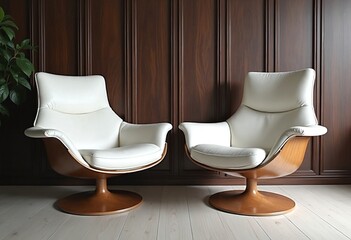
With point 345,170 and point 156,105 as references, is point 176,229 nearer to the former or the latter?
point 156,105

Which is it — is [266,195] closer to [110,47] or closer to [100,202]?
[100,202]

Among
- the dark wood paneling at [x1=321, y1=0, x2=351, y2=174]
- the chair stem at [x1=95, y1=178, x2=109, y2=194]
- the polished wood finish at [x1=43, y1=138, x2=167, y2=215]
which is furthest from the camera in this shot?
the dark wood paneling at [x1=321, y1=0, x2=351, y2=174]

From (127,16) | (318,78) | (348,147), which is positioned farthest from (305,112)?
(127,16)

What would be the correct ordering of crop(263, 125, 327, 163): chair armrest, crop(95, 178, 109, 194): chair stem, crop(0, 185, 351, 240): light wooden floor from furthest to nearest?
crop(95, 178, 109, 194): chair stem, crop(263, 125, 327, 163): chair armrest, crop(0, 185, 351, 240): light wooden floor

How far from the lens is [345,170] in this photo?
8.69ft

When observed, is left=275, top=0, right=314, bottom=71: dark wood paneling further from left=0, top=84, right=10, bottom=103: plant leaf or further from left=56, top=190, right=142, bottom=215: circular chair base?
left=0, top=84, right=10, bottom=103: plant leaf

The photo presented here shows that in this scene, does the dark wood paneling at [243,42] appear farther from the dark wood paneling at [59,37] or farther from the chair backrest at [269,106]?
the dark wood paneling at [59,37]

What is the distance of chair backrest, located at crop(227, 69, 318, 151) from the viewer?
7.37 feet

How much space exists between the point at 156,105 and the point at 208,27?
2.65 ft

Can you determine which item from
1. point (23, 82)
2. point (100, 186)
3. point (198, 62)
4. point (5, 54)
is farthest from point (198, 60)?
point (5, 54)

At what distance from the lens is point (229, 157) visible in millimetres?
1868

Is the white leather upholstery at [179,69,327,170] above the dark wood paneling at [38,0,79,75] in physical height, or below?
below

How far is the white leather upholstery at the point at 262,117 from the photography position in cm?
218

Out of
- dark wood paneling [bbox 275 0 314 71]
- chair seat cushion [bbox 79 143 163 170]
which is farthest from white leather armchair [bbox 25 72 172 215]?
dark wood paneling [bbox 275 0 314 71]
